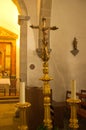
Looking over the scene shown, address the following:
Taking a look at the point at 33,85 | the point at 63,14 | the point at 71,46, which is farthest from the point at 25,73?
the point at 63,14

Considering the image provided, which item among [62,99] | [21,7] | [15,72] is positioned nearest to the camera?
[21,7]

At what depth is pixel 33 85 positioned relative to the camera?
7402mm

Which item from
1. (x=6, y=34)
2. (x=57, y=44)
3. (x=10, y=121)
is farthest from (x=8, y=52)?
(x=10, y=121)

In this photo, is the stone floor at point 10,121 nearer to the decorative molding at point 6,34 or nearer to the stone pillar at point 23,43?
the stone pillar at point 23,43

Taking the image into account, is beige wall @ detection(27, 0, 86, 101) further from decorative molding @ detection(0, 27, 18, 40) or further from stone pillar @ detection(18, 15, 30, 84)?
decorative molding @ detection(0, 27, 18, 40)

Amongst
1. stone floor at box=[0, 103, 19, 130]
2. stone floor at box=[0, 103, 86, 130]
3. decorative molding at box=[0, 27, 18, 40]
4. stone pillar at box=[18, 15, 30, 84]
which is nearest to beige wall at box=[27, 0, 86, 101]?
stone pillar at box=[18, 15, 30, 84]

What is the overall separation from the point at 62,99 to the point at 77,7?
114 inches

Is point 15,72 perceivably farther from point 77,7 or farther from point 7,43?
point 77,7

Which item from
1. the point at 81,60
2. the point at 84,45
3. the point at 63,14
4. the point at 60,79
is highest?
the point at 63,14

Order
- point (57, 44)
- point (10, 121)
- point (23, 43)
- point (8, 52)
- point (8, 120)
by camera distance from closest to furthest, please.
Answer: point (10, 121) → point (8, 120) → point (23, 43) → point (57, 44) → point (8, 52)

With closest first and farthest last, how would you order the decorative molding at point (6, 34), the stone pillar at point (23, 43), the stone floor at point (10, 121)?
1. the stone floor at point (10, 121)
2. the stone pillar at point (23, 43)
3. the decorative molding at point (6, 34)

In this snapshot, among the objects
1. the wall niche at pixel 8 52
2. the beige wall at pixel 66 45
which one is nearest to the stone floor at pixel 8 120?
the beige wall at pixel 66 45

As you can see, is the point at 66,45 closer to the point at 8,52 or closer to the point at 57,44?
the point at 57,44

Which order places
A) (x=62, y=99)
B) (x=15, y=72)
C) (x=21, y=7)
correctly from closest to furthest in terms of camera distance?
(x=21, y=7), (x=62, y=99), (x=15, y=72)
